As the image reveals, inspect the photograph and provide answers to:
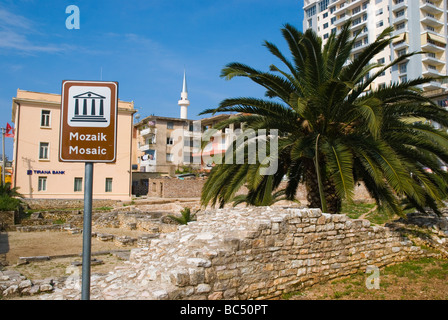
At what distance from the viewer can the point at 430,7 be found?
174ft

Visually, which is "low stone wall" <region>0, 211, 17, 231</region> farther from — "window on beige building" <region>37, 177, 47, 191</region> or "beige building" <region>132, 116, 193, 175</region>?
"beige building" <region>132, 116, 193, 175</region>

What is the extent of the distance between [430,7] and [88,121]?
64.0 meters

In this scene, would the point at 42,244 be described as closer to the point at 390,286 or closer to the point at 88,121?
the point at 390,286

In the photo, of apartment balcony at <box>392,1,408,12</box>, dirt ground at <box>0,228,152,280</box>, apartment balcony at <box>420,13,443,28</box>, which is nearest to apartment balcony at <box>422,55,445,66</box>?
apartment balcony at <box>420,13,443,28</box>

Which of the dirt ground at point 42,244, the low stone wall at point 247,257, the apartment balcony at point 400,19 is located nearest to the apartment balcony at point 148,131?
the dirt ground at point 42,244

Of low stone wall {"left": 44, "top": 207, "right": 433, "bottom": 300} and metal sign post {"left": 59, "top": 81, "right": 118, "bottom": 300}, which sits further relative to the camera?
low stone wall {"left": 44, "top": 207, "right": 433, "bottom": 300}

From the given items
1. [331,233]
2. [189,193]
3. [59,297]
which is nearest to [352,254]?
[331,233]

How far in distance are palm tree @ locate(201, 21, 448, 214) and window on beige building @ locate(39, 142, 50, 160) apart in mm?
26771

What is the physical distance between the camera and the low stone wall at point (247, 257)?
17.9ft

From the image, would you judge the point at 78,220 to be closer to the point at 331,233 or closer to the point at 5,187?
the point at 5,187

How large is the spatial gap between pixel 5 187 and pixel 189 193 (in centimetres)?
1777

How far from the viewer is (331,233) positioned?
7637 mm

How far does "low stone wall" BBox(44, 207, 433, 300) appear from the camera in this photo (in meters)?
5.47
